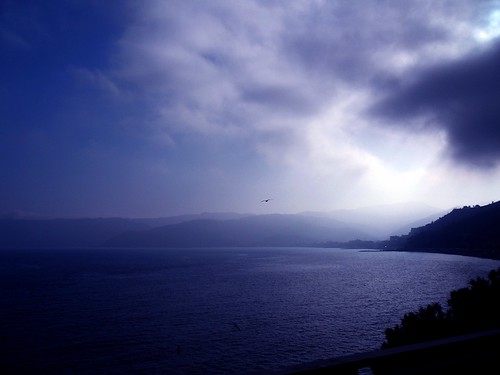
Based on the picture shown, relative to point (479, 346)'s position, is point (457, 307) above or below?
below

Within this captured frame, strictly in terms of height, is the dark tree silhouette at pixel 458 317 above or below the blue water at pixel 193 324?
above

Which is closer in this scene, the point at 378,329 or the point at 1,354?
the point at 1,354

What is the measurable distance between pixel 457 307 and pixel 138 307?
5296 cm

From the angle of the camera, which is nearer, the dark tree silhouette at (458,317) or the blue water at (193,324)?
the dark tree silhouette at (458,317)

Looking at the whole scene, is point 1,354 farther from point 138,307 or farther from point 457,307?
point 457,307

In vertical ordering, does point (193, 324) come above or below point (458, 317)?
below

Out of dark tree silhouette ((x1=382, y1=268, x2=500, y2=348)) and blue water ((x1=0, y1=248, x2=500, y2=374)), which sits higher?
dark tree silhouette ((x1=382, y1=268, x2=500, y2=348))

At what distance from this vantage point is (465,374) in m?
4.32

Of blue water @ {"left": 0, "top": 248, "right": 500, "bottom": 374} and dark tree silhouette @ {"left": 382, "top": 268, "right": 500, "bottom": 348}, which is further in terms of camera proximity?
blue water @ {"left": 0, "top": 248, "right": 500, "bottom": 374}

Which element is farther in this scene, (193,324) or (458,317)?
(193,324)

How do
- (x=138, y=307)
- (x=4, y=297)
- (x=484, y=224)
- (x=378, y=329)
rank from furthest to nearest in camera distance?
(x=484, y=224) < (x=4, y=297) < (x=138, y=307) < (x=378, y=329)

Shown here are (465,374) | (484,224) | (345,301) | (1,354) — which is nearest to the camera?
(465,374)

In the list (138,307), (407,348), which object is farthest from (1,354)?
(407,348)

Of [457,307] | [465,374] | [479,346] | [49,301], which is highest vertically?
[479,346]
